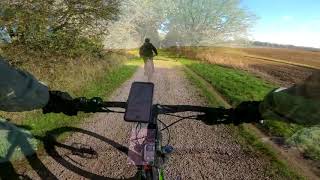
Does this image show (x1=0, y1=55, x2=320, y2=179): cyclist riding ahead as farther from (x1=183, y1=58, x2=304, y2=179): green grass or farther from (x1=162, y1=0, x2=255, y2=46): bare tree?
(x1=162, y1=0, x2=255, y2=46): bare tree

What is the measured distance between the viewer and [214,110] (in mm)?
2797

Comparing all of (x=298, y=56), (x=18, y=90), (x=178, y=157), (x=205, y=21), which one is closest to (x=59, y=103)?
(x=18, y=90)

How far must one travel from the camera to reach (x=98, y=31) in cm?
2125

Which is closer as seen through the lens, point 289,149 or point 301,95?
point 301,95

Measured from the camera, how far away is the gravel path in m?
6.88

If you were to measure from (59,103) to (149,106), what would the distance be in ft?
1.96

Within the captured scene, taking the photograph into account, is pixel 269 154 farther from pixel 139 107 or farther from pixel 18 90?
pixel 18 90

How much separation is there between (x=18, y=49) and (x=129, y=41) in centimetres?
2286

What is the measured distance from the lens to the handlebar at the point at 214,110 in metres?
2.49

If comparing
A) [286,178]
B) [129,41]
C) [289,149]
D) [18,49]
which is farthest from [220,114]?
[129,41]

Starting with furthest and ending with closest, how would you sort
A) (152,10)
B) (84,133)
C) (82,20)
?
(152,10) → (82,20) → (84,133)

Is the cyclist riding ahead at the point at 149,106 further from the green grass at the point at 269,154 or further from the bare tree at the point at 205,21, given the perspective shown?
the bare tree at the point at 205,21

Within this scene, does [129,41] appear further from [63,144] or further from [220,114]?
[220,114]

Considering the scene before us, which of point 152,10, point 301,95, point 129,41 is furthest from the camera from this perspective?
point 152,10
